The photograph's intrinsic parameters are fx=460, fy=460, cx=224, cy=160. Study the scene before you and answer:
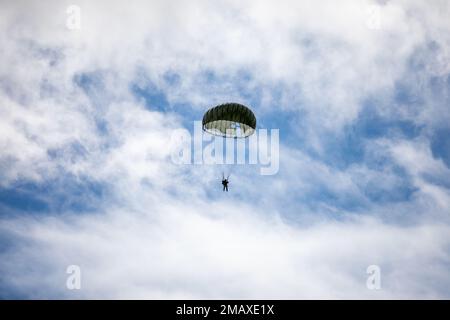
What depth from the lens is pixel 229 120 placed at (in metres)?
50.3

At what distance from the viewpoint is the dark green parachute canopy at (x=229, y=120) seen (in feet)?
165

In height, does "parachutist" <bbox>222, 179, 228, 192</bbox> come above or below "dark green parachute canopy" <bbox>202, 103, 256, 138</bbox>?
below

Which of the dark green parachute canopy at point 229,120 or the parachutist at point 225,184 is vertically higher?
the dark green parachute canopy at point 229,120

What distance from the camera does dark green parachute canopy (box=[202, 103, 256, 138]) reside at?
50438 mm

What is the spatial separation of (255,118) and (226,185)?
333 inches

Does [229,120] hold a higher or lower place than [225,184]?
higher
